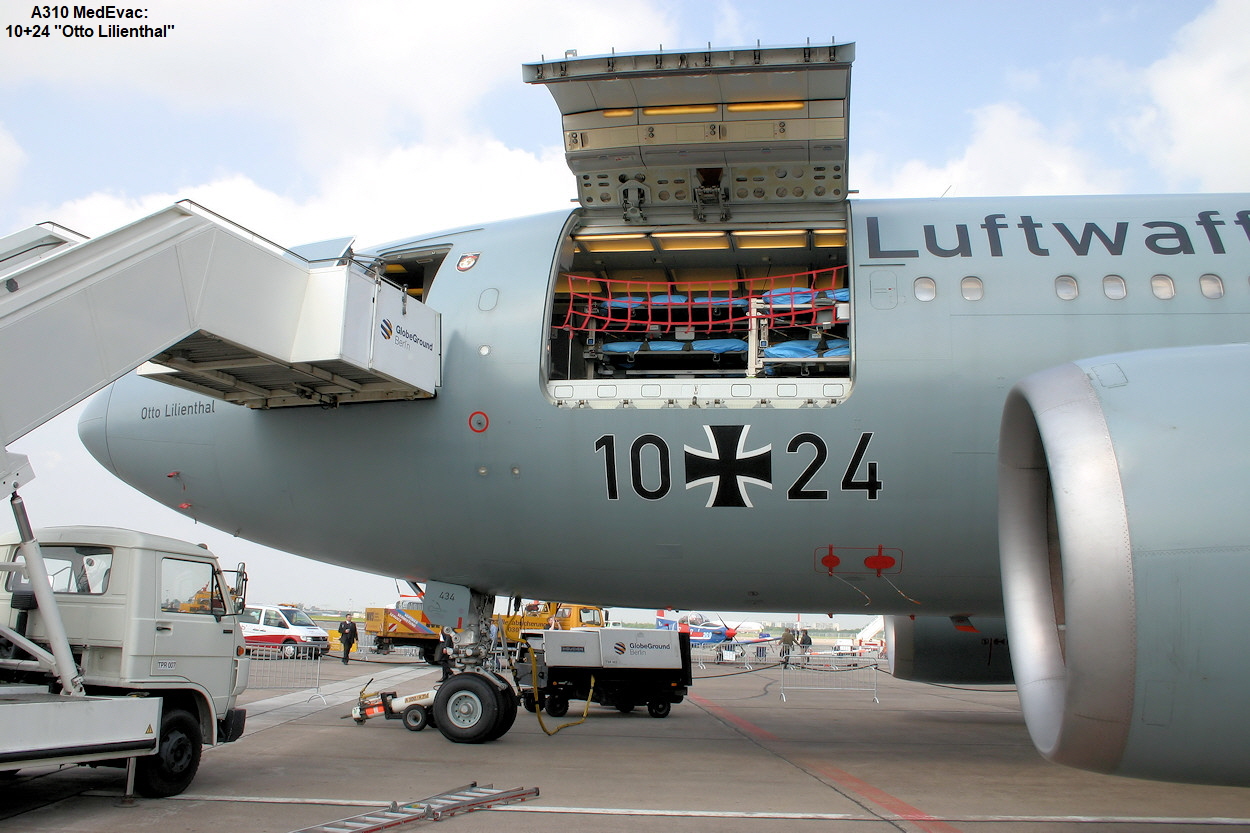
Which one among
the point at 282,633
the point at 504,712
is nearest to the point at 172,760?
the point at 504,712

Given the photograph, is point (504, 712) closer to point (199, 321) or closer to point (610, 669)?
point (199, 321)

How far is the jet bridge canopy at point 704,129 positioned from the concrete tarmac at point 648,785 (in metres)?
5.38

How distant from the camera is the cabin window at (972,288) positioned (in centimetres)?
815

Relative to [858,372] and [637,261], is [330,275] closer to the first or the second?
[637,261]

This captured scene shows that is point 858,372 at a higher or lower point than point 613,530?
higher

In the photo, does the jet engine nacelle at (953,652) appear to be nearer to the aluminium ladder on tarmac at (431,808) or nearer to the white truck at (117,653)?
the aluminium ladder on tarmac at (431,808)

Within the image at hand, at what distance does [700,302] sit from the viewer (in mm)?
9039

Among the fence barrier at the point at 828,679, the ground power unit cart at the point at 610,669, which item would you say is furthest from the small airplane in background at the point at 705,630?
the ground power unit cart at the point at 610,669

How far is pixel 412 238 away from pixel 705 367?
11.6ft

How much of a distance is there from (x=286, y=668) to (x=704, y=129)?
19.8 metres

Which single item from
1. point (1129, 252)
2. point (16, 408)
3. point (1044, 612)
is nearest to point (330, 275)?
point (16, 408)

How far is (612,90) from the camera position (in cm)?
812

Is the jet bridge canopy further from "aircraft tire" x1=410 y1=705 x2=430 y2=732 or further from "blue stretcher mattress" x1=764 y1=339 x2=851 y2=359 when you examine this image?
"aircraft tire" x1=410 y1=705 x2=430 y2=732

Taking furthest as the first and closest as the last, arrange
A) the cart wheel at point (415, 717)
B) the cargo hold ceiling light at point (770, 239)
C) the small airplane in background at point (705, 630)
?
the small airplane in background at point (705, 630) < the cart wheel at point (415, 717) < the cargo hold ceiling light at point (770, 239)
